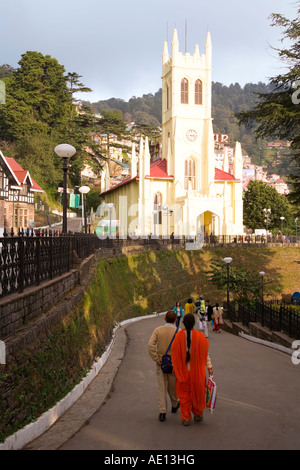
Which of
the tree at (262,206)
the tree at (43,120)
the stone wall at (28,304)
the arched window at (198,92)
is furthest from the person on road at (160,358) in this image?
the tree at (262,206)

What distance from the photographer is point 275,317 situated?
1783cm

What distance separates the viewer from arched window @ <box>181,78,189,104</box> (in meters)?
59.0

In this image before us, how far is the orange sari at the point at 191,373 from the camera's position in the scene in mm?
6875

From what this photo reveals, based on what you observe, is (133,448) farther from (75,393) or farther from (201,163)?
(201,163)

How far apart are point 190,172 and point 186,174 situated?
23.0 inches

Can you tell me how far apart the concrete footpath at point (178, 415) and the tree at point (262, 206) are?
6489cm

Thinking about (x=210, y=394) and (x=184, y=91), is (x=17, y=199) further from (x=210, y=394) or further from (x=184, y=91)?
(x=210, y=394)

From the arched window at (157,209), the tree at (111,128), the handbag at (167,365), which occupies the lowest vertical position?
the handbag at (167,365)

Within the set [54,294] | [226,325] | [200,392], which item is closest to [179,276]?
[226,325]

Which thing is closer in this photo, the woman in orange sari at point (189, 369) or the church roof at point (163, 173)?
the woman in orange sari at point (189, 369)

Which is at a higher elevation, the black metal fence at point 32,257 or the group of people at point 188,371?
the black metal fence at point 32,257

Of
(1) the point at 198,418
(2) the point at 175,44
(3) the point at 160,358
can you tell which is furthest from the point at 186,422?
(2) the point at 175,44

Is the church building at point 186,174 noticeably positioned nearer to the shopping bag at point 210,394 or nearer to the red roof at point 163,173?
the red roof at point 163,173

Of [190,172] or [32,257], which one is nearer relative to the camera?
[32,257]
